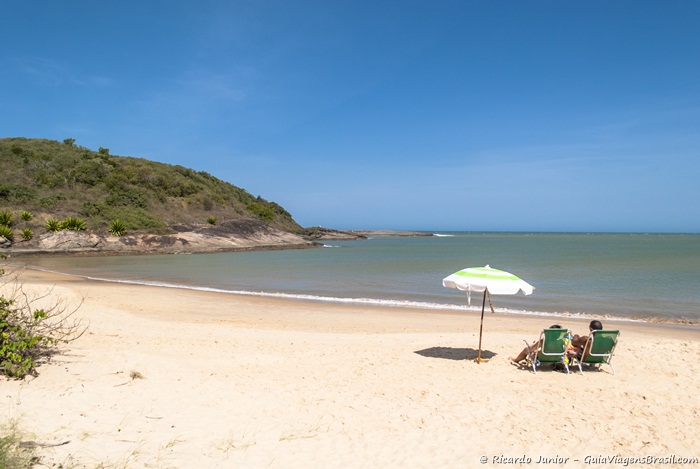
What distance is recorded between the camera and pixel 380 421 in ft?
18.0

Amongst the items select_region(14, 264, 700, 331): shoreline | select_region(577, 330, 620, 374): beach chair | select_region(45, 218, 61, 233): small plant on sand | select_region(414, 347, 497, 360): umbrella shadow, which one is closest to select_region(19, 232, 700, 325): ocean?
select_region(14, 264, 700, 331): shoreline

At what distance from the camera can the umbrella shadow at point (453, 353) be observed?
349 inches

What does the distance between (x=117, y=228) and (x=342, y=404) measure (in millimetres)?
42608

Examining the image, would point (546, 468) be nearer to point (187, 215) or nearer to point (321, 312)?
point (321, 312)

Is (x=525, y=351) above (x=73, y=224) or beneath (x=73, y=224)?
beneath

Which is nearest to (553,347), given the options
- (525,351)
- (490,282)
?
(525,351)

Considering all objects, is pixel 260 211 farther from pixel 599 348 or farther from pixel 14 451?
pixel 14 451

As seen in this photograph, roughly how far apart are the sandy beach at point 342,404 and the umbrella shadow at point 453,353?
0.06 metres

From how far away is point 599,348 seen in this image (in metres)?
7.59

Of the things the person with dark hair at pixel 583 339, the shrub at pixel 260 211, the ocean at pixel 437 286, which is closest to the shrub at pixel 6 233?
the ocean at pixel 437 286

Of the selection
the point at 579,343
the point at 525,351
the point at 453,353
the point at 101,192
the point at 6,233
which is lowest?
the point at 453,353

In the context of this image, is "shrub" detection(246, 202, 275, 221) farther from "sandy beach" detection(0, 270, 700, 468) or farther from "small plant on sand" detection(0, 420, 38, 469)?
"small plant on sand" detection(0, 420, 38, 469)

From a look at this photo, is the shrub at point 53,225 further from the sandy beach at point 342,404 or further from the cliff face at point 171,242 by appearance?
the sandy beach at point 342,404

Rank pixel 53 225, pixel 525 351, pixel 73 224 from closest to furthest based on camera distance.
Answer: pixel 525 351 → pixel 53 225 → pixel 73 224
